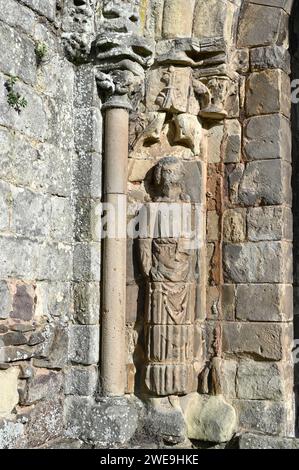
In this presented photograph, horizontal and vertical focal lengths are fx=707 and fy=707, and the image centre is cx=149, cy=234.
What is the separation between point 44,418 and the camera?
4551 mm

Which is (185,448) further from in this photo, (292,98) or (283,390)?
(292,98)

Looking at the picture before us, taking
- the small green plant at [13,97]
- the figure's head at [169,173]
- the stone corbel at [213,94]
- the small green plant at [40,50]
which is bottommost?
the figure's head at [169,173]

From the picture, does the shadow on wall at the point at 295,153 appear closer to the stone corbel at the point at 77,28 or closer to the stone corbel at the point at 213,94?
the stone corbel at the point at 213,94

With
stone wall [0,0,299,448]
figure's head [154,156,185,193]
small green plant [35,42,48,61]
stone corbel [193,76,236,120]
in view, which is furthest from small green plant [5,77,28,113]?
stone corbel [193,76,236,120]

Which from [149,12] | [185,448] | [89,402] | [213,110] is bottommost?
[185,448]

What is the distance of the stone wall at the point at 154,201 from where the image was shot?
4.56m

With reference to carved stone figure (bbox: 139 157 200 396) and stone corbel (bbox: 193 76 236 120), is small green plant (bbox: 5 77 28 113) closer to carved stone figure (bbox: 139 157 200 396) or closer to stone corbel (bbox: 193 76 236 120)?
carved stone figure (bbox: 139 157 200 396)

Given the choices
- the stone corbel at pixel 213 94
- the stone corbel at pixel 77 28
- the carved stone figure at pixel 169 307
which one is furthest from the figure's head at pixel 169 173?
the stone corbel at pixel 77 28

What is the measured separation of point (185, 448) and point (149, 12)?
3070 millimetres

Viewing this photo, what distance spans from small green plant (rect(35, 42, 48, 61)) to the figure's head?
42.3 inches

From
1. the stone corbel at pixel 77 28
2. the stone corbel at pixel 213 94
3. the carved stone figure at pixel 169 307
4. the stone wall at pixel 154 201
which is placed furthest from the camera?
the stone corbel at pixel 213 94

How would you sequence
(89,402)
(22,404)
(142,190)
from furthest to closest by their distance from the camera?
(142,190), (89,402), (22,404)

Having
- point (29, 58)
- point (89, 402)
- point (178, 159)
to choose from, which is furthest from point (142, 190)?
point (89, 402)

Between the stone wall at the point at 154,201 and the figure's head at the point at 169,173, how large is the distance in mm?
85
